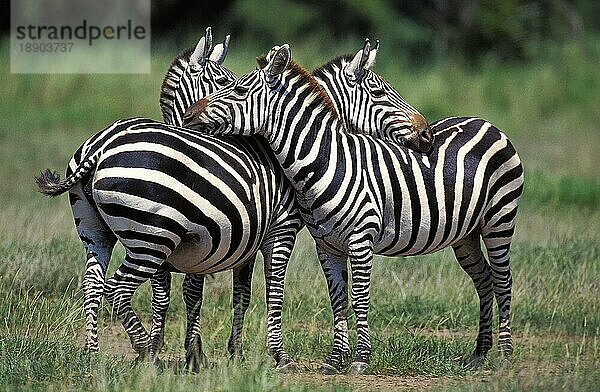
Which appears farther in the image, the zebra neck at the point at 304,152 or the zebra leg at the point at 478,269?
the zebra leg at the point at 478,269

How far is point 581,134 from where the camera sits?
18.5 m

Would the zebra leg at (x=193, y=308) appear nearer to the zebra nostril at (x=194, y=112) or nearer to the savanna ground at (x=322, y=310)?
the savanna ground at (x=322, y=310)

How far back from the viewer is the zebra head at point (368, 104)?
7.16 m

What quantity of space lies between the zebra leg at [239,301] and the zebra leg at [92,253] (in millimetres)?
948

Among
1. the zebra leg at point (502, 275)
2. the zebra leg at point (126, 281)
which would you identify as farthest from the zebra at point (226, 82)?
the zebra leg at point (502, 275)

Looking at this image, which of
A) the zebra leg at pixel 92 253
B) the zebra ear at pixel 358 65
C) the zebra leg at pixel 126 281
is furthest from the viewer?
the zebra ear at pixel 358 65

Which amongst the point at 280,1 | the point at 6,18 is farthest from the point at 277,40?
the point at 6,18

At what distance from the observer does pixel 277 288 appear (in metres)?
6.62

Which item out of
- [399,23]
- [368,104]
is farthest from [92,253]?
[399,23]

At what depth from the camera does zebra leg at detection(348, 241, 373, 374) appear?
6.64 m

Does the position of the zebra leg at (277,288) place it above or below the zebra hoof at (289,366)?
→ above

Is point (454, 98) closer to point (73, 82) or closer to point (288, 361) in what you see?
point (73, 82)

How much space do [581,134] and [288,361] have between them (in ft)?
42.2

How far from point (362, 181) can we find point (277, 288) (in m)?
0.83
